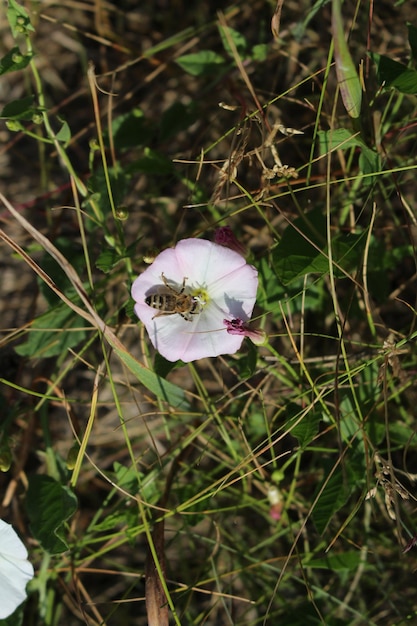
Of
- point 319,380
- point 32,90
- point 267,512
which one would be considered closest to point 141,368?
point 319,380

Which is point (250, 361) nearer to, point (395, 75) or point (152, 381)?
point (152, 381)

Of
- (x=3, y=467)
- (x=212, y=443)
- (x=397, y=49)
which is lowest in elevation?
(x=212, y=443)

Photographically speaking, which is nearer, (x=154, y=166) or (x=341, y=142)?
(x=341, y=142)

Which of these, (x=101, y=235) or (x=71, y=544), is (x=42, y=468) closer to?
(x=71, y=544)

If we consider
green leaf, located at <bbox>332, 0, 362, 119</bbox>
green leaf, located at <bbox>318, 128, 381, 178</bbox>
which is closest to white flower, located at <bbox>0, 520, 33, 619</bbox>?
green leaf, located at <bbox>318, 128, 381, 178</bbox>

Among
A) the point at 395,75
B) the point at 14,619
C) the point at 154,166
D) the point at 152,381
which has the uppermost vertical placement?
the point at 395,75

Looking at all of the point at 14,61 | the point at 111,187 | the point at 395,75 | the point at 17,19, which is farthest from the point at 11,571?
the point at 395,75
